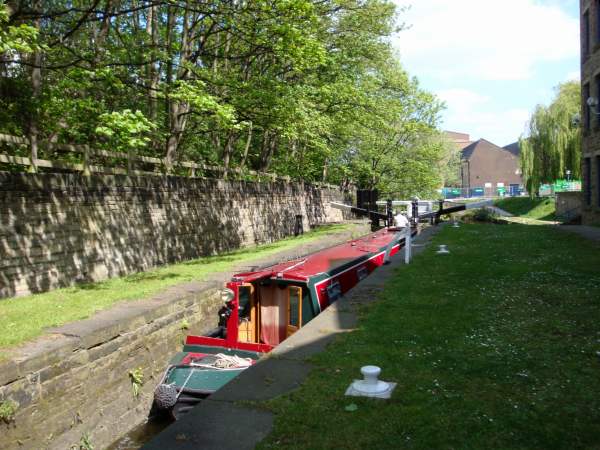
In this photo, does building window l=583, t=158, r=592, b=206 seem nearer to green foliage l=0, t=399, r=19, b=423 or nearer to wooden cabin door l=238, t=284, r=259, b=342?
wooden cabin door l=238, t=284, r=259, b=342

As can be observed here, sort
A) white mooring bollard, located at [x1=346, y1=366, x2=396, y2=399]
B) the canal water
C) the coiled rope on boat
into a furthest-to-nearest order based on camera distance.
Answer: the canal water
the coiled rope on boat
white mooring bollard, located at [x1=346, y1=366, x2=396, y2=399]

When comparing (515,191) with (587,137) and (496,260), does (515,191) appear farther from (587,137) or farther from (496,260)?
(496,260)

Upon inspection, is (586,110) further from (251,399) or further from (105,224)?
(251,399)

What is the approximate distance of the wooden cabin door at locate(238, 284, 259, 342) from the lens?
758 cm

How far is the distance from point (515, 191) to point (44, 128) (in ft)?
226

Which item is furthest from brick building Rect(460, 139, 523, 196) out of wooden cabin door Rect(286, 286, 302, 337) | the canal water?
the canal water

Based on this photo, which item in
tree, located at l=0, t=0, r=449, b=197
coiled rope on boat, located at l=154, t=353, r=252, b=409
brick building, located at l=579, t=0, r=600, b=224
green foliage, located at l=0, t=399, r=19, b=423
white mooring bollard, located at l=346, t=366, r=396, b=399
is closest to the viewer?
white mooring bollard, located at l=346, t=366, r=396, b=399

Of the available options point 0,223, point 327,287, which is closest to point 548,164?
point 327,287

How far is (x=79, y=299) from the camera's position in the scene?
877cm

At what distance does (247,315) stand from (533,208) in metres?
41.1

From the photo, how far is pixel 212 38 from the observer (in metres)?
18.0

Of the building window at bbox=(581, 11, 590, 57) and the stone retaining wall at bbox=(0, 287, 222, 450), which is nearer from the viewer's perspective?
the stone retaining wall at bbox=(0, 287, 222, 450)

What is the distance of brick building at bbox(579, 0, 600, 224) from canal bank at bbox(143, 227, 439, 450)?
16429mm

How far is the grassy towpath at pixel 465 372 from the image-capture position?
3568 millimetres
